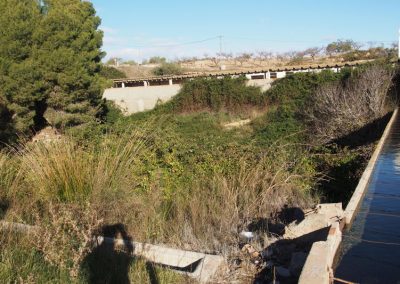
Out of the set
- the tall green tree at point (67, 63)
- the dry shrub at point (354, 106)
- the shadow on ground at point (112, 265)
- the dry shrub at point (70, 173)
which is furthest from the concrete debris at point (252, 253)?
the tall green tree at point (67, 63)

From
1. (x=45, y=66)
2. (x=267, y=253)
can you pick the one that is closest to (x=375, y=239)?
(x=267, y=253)

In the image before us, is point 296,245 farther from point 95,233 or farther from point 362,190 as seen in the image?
point 95,233

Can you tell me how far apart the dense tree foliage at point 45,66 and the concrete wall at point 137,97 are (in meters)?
10.7

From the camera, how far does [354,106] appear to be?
16.8 m

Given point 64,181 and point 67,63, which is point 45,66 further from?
point 64,181

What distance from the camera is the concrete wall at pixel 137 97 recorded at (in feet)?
116

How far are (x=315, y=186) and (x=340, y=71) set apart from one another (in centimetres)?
1971

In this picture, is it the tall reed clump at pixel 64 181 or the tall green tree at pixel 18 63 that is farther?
the tall green tree at pixel 18 63

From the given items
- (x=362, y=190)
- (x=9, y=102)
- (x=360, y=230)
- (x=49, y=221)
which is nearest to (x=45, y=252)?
(x=49, y=221)

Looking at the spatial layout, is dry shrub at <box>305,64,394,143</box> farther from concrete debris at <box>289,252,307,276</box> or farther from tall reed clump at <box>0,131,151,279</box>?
concrete debris at <box>289,252,307,276</box>

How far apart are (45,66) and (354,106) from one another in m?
13.9

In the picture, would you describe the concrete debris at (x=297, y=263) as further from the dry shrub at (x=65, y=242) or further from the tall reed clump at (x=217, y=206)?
the dry shrub at (x=65, y=242)

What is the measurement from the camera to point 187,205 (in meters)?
5.20

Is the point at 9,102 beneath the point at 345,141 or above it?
above
